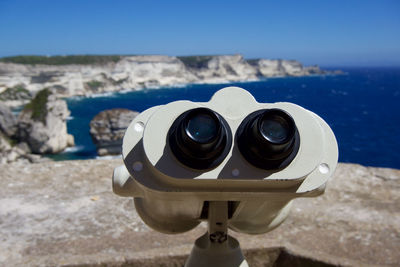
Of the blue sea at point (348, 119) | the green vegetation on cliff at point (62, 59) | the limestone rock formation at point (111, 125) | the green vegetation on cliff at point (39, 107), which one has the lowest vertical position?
the blue sea at point (348, 119)

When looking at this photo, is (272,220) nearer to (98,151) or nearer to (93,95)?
(98,151)

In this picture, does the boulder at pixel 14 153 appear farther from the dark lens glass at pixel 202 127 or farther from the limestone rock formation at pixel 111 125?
the dark lens glass at pixel 202 127

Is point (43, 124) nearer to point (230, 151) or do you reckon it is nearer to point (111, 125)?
point (111, 125)

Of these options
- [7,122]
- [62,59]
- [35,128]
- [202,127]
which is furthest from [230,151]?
[62,59]

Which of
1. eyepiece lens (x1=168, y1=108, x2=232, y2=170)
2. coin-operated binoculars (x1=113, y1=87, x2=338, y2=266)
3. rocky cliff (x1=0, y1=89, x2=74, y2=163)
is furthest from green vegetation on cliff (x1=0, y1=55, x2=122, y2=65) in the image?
eyepiece lens (x1=168, y1=108, x2=232, y2=170)

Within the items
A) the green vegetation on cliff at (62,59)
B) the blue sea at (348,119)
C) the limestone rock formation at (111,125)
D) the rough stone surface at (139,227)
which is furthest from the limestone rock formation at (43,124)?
the green vegetation on cliff at (62,59)

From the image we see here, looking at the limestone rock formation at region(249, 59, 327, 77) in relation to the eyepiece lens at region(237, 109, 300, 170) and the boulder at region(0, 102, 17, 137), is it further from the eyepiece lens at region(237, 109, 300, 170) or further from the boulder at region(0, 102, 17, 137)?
the eyepiece lens at region(237, 109, 300, 170)
